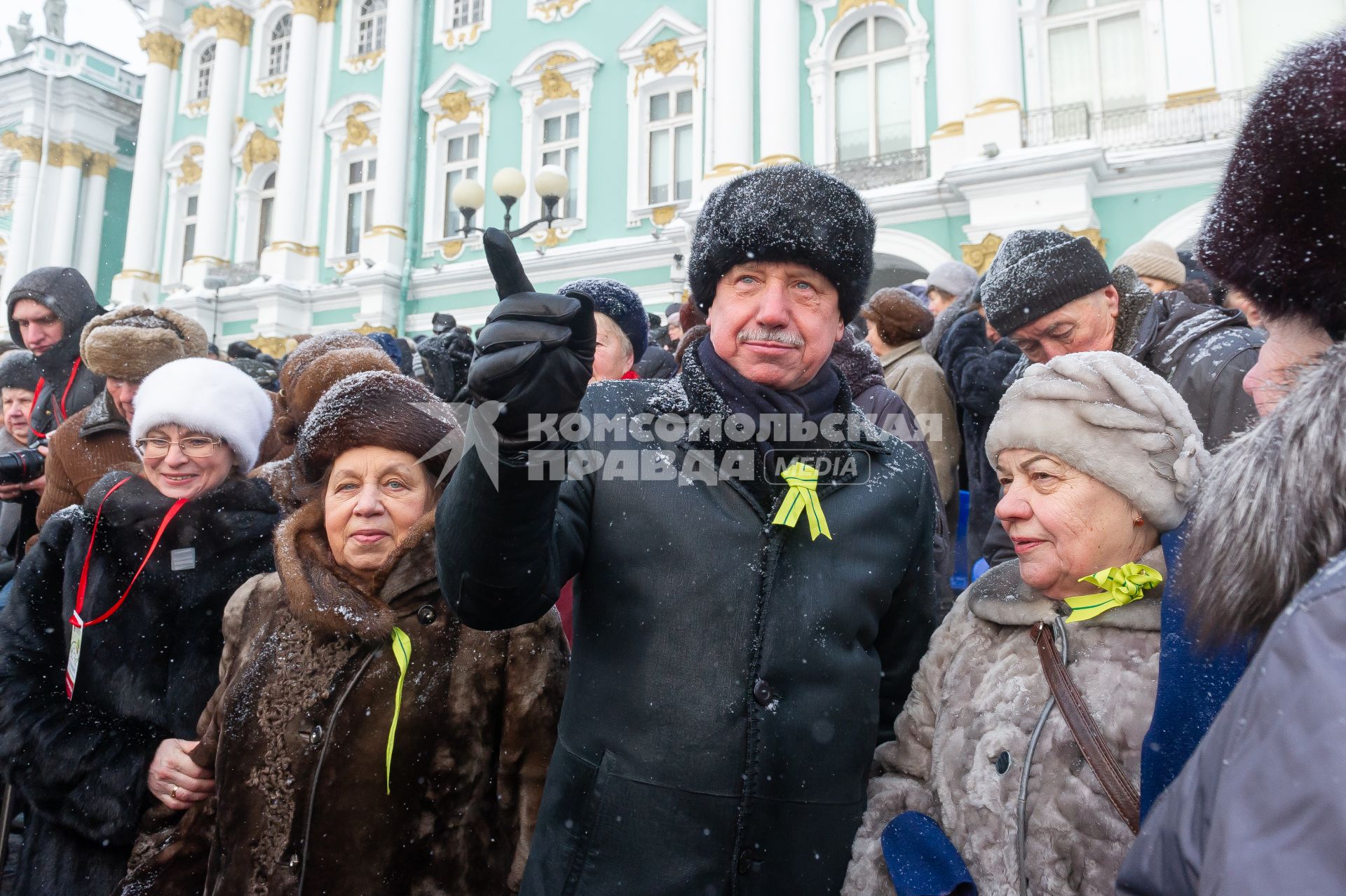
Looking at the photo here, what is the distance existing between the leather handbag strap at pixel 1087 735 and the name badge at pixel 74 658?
236cm

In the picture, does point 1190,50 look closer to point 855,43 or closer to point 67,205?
point 855,43

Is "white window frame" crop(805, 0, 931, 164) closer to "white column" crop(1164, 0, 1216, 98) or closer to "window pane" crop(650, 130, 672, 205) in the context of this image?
"window pane" crop(650, 130, 672, 205)

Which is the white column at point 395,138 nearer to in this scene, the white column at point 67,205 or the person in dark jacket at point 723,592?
the white column at point 67,205

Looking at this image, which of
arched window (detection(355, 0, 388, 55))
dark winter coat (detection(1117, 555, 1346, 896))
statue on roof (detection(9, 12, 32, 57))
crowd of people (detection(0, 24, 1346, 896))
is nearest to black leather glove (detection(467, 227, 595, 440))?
crowd of people (detection(0, 24, 1346, 896))

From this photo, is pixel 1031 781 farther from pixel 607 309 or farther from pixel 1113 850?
pixel 607 309

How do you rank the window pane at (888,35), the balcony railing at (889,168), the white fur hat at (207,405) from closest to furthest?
1. the white fur hat at (207,405)
2. the balcony railing at (889,168)
3. the window pane at (888,35)

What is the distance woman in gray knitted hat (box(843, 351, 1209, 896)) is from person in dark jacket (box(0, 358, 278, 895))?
169cm

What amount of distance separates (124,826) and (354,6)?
2118cm

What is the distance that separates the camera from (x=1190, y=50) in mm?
12242

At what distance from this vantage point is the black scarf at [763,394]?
5.89 ft

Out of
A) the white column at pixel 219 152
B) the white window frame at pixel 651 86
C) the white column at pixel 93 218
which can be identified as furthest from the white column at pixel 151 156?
the white window frame at pixel 651 86

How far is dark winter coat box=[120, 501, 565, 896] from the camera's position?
1.98 metres

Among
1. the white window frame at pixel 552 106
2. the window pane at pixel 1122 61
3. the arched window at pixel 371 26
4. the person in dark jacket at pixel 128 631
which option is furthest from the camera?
the arched window at pixel 371 26

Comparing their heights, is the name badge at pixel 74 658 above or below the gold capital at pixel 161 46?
below
